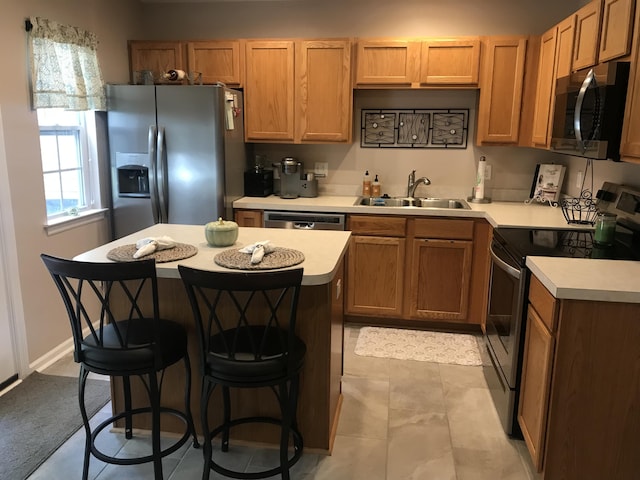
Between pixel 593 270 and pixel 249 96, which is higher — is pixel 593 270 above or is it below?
below

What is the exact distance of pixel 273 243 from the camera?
100 inches

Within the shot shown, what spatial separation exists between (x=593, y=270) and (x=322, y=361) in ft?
3.90

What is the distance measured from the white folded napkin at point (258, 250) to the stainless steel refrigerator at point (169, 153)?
5.17 ft

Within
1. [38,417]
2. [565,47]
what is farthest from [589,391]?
[38,417]

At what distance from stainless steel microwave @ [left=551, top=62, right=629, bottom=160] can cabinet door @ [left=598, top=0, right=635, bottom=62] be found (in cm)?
8

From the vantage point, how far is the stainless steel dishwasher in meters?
3.86

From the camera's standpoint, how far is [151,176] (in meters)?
3.76

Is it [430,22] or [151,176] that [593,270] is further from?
[151,176]

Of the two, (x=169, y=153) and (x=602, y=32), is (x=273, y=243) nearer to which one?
(x=169, y=153)

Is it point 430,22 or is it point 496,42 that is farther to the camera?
point 430,22

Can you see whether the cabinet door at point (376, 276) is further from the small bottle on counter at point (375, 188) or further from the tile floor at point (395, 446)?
the tile floor at point (395, 446)

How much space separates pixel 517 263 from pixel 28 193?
277 centimetres

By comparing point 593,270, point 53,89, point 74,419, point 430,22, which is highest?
point 430,22

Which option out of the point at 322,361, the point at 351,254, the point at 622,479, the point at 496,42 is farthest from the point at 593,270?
the point at 496,42
